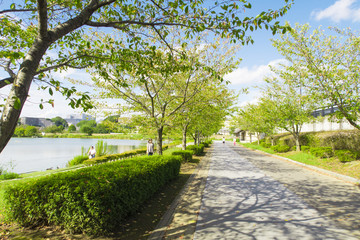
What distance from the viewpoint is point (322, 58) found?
1051cm

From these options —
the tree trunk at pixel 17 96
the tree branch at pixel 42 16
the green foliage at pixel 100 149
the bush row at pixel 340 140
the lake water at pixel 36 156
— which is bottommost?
the lake water at pixel 36 156

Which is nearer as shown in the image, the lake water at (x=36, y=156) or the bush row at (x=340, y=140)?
the bush row at (x=340, y=140)

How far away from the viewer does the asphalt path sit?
391cm

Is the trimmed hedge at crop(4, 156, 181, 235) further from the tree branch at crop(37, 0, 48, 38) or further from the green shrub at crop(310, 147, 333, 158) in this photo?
the green shrub at crop(310, 147, 333, 158)

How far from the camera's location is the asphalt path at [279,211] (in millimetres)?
3912

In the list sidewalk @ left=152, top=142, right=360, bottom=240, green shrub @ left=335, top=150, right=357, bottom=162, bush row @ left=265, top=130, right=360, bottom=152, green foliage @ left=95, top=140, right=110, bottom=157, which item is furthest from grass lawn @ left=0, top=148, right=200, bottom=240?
green foliage @ left=95, top=140, right=110, bottom=157

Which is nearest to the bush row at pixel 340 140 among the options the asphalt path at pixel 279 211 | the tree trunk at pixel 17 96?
the asphalt path at pixel 279 211

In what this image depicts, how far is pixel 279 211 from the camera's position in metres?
5.06

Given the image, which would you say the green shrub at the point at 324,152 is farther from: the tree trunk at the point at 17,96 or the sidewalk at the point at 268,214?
the tree trunk at the point at 17,96

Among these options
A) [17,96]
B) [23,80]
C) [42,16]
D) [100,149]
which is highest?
[42,16]

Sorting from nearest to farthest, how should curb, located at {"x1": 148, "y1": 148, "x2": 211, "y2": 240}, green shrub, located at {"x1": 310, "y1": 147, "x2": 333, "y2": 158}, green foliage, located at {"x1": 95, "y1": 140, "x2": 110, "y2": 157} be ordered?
curb, located at {"x1": 148, "y1": 148, "x2": 211, "y2": 240}
green shrub, located at {"x1": 310, "y1": 147, "x2": 333, "y2": 158}
green foliage, located at {"x1": 95, "y1": 140, "x2": 110, "y2": 157}

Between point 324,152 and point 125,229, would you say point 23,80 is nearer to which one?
point 125,229

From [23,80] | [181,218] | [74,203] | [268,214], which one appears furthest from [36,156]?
[268,214]

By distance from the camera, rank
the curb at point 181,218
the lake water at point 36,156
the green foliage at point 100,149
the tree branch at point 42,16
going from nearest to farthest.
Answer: the tree branch at point 42,16 < the curb at point 181,218 < the lake water at point 36,156 < the green foliage at point 100,149
